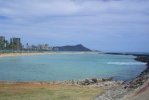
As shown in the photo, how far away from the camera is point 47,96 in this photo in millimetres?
39500

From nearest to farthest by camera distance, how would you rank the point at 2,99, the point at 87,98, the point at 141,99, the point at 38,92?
1. the point at 141,99
2. the point at 2,99
3. the point at 87,98
4. the point at 38,92

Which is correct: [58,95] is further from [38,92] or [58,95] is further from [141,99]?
[141,99]

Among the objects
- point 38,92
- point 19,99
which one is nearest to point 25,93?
point 38,92

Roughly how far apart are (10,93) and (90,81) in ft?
87.4

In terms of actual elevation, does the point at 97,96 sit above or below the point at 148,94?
below

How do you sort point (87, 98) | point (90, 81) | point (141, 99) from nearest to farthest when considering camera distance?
point (141, 99), point (87, 98), point (90, 81)

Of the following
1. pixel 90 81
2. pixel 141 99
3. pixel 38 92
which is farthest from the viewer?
pixel 90 81

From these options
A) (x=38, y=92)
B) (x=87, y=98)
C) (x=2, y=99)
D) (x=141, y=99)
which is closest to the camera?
(x=141, y=99)

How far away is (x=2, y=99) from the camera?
121 feet

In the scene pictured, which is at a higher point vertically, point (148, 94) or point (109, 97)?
point (148, 94)

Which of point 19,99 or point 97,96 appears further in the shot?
point 97,96

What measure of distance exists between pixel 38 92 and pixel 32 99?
221 inches

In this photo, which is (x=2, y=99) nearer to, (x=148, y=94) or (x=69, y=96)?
(x=69, y=96)

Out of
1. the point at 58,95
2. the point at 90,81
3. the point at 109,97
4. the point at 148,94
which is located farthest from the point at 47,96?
the point at 90,81
